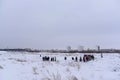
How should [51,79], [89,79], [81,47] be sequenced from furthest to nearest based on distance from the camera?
[81,47] → [89,79] → [51,79]

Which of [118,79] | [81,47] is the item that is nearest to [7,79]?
[118,79]

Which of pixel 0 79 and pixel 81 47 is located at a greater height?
pixel 81 47

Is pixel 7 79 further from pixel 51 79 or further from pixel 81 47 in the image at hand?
pixel 81 47

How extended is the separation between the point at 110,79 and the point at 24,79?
14.9 ft

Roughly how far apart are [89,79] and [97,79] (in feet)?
1.45

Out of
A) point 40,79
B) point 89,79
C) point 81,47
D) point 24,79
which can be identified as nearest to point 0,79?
point 24,79

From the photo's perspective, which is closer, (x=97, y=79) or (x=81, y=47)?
(x=97, y=79)

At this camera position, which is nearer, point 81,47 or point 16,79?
point 16,79

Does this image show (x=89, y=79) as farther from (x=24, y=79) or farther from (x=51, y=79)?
(x=24, y=79)

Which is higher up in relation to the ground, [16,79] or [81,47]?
[81,47]

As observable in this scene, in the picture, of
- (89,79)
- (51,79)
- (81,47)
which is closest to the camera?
(51,79)

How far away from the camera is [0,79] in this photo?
1154 centimetres

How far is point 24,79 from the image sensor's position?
11.8m

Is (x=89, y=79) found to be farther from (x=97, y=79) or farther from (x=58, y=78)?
(x=58, y=78)
